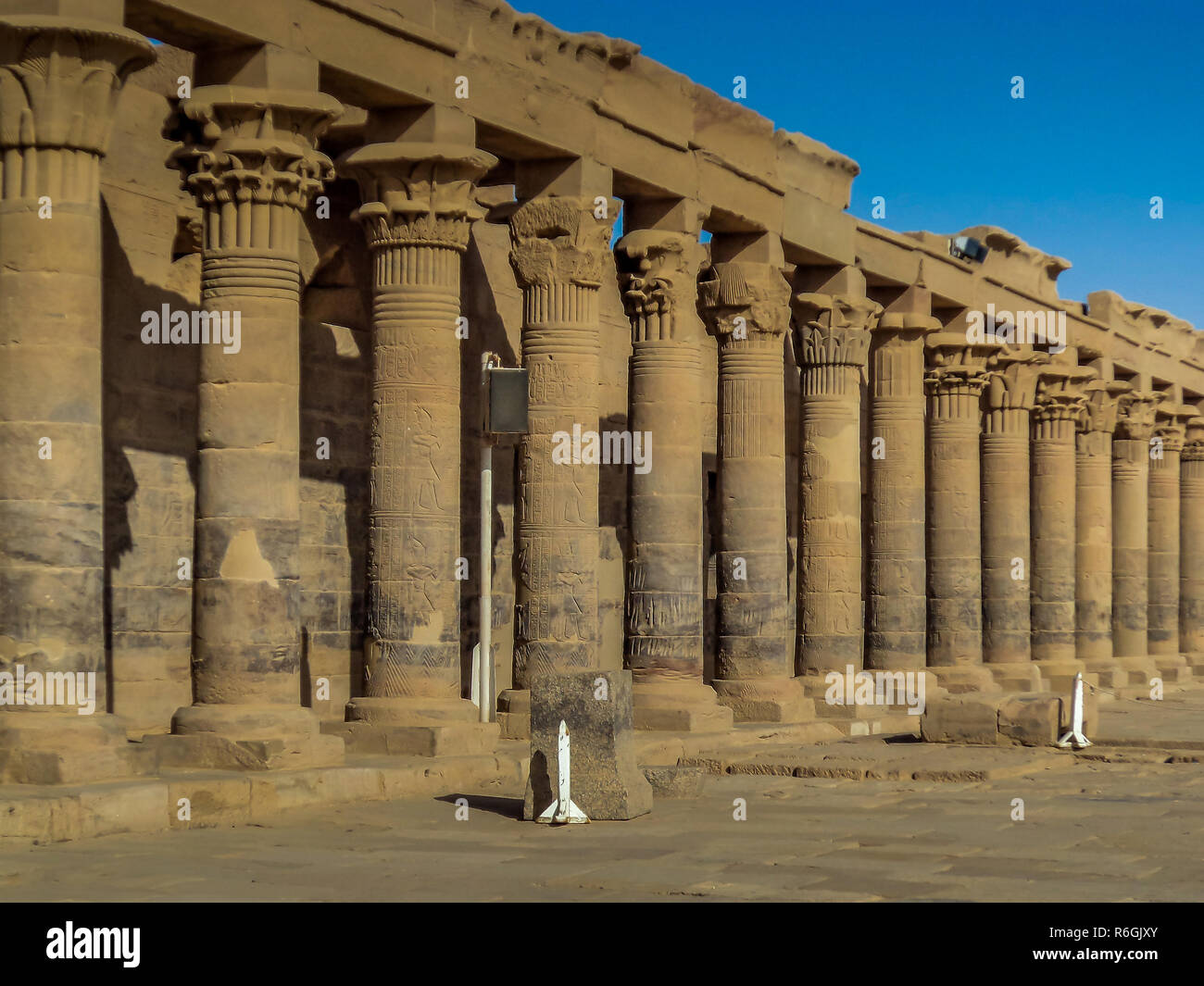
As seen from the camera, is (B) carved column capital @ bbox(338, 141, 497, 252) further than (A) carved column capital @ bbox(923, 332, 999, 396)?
No

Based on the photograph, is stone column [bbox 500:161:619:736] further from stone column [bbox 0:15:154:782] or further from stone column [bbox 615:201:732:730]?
stone column [bbox 0:15:154:782]

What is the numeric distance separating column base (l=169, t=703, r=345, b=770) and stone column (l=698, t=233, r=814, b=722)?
816cm

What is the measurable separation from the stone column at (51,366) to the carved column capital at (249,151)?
4.63 feet

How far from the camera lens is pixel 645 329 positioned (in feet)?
63.4

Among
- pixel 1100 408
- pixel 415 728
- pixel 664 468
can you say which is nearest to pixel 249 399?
pixel 415 728

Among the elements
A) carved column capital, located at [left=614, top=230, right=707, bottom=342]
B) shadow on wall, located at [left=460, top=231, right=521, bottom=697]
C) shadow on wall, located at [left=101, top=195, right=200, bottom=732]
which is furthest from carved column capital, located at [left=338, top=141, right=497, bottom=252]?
shadow on wall, located at [left=460, top=231, right=521, bottom=697]

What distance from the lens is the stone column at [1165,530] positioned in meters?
36.9

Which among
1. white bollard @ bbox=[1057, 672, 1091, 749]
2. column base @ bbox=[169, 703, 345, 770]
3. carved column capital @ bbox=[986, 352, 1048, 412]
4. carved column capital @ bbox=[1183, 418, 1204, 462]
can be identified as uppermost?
carved column capital @ bbox=[986, 352, 1048, 412]

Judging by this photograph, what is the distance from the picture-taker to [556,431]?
57.2 feet

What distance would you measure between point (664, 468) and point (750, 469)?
1.99 m

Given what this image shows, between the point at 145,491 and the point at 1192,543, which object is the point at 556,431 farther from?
the point at 1192,543

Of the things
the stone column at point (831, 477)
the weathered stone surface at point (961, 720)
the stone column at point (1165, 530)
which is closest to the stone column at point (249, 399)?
the weathered stone surface at point (961, 720)

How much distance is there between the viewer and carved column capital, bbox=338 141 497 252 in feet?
51.4

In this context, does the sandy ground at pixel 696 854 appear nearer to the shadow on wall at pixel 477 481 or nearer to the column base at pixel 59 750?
the column base at pixel 59 750
